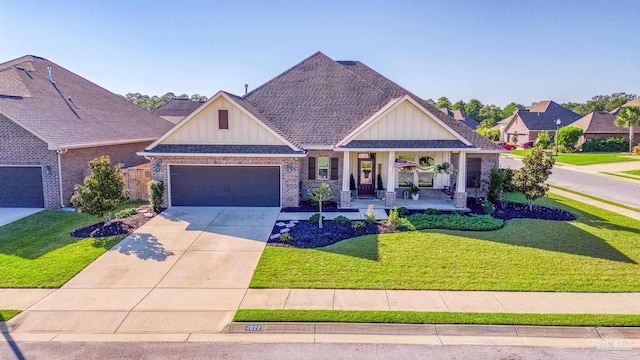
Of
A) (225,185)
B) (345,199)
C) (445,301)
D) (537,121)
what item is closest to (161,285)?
(445,301)

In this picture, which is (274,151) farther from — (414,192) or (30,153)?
(30,153)

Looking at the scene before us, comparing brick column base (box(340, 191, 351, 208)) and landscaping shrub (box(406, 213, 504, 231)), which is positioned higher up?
brick column base (box(340, 191, 351, 208))

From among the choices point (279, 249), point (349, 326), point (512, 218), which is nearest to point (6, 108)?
point (279, 249)

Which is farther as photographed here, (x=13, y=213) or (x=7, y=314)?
(x=13, y=213)

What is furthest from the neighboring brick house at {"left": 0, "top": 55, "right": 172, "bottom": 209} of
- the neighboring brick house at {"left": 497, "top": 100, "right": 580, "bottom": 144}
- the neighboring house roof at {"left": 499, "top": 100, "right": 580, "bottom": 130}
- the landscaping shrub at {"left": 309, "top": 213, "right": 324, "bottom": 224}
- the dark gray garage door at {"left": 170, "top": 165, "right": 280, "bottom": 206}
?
the neighboring house roof at {"left": 499, "top": 100, "right": 580, "bottom": 130}

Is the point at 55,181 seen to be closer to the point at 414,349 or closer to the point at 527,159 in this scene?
the point at 414,349

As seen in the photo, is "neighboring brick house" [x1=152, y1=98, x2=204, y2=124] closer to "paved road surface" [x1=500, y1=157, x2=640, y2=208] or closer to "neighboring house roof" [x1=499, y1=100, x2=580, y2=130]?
"paved road surface" [x1=500, y1=157, x2=640, y2=208]
